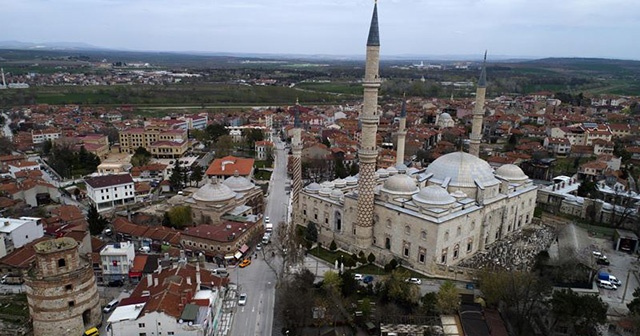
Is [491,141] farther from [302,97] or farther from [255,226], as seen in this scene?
[302,97]

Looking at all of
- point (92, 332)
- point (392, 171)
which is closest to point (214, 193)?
point (92, 332)

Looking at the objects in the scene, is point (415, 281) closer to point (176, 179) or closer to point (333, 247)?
point (333, 247)

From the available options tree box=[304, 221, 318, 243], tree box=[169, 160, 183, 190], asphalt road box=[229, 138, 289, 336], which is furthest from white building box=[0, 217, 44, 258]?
tree box=[304, 221, 318, 243]

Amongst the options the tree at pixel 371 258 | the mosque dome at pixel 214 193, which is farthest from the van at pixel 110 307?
the tree at pixel 371 258

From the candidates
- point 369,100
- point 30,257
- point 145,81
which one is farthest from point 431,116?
point 145,81

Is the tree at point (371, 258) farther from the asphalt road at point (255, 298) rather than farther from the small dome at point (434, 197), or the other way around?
the asphalt road at point (255, 298)

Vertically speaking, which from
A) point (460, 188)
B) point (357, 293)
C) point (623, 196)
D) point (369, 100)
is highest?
point (369, 100)
